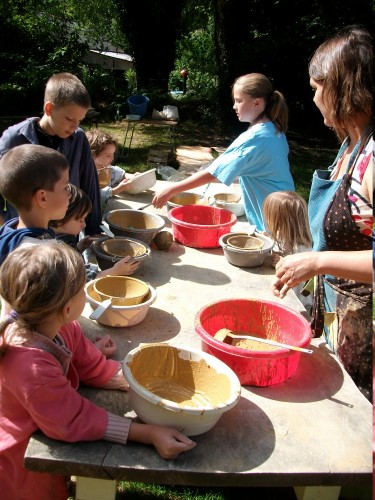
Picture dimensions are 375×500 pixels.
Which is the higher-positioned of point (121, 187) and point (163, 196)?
point (163, 196)

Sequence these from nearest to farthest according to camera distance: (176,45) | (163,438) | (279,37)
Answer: (163,438), (279,37), (176,45)

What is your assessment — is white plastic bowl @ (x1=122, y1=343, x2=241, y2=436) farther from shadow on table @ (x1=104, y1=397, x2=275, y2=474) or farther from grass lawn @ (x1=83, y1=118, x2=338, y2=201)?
grass lawn @ (x1=83, y1=118, x2=338, y2=201)

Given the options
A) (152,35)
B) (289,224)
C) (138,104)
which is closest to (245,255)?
(289,224)

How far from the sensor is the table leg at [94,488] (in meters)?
1.27

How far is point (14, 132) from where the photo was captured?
7.80ft

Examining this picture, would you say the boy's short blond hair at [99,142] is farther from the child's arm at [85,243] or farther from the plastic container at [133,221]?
the child's arm at [85,243]

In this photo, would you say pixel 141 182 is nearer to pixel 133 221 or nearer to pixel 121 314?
pixel 133 221

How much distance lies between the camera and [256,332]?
1832 millimetres

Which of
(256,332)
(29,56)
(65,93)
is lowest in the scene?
(256,332)

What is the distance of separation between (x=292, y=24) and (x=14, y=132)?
32.0 feet

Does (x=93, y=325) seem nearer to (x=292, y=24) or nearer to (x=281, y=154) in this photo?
(x=281, y=154)

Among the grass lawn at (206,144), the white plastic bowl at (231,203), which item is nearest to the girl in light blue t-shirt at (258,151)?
the white plastic bowl at (231,203)

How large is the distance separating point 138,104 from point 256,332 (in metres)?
8.88

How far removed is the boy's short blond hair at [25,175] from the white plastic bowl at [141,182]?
1.47m
